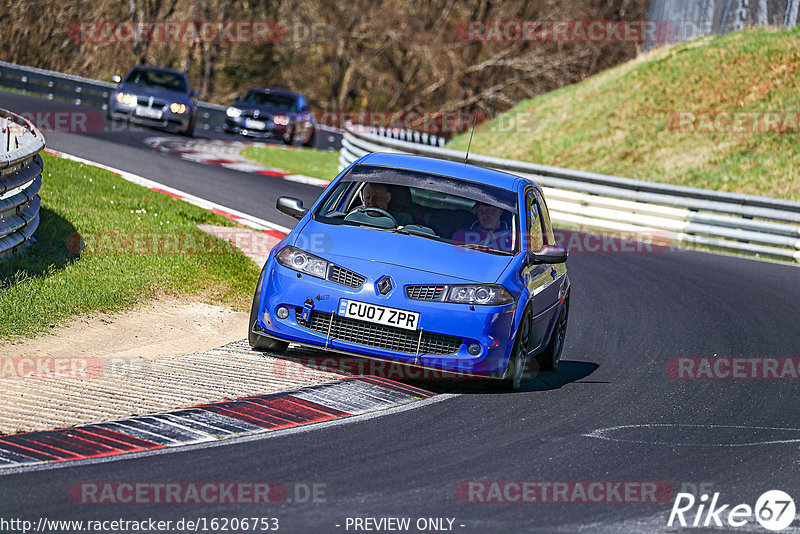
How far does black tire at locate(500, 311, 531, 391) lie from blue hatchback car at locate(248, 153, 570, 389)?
0.04ft

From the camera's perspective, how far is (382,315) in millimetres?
7852

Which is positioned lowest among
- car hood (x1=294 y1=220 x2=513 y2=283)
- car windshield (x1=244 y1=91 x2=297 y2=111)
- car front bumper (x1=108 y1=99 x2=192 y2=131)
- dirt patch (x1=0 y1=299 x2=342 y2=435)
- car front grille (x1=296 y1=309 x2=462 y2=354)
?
dirt patch (x1=0 y1=299 x2=342 y2=435)

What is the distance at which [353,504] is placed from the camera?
5.41 m

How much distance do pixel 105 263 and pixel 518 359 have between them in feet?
15.9

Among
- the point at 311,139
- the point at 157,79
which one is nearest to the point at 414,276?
the point at 157,79

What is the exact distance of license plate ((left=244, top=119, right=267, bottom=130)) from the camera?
31.9 m

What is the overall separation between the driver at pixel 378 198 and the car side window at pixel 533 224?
0.96 meters

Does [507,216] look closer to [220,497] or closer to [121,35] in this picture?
[220,497]

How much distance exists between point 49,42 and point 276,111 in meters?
21.6

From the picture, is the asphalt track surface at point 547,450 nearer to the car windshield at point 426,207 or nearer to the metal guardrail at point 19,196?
the car windshield at point 426,207

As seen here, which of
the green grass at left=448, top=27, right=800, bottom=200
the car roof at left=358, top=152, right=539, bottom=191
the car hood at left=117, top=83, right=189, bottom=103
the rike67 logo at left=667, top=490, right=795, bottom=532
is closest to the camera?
the rike67 logo at left=667, top=490, right=795, bottom=532

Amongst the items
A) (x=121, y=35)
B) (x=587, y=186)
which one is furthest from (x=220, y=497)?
(x=121, y=35)

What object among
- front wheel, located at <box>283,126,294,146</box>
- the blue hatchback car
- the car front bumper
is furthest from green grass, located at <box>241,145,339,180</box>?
the blue hatchback car

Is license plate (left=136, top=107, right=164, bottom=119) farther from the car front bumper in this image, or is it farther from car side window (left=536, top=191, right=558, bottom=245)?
car side window (left=536, top=191, right=558, bottom=245)
